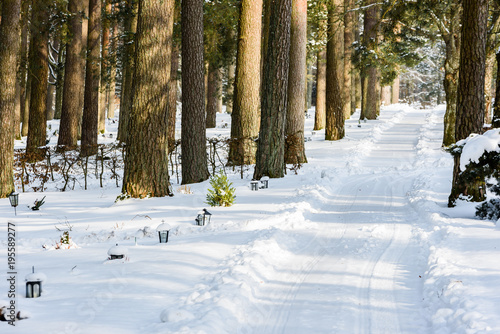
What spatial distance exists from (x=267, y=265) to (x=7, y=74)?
8.82 metres

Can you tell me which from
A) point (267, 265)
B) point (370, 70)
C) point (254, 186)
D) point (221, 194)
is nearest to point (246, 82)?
point (254, 186)

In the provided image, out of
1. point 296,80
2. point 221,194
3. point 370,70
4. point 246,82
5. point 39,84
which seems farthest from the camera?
point 370,70

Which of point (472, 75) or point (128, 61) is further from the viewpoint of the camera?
point (128, 61)

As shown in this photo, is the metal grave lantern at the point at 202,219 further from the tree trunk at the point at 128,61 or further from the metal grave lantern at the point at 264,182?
the tree trunk at the point at 128,61

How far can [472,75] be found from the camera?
900 centimetres

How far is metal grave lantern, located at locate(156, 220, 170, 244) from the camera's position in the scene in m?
6.78

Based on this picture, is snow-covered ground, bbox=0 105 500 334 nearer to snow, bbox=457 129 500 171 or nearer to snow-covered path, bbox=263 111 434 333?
snow-covered path, bbox=263 111 434 333

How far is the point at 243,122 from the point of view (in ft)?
47.0

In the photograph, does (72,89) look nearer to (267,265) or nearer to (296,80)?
(296,80)

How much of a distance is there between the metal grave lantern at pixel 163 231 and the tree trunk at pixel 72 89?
1389 cm

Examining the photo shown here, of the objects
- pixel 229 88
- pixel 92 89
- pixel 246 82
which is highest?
pixel 229 88

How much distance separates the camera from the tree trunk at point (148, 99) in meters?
9.73

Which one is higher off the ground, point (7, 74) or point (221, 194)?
point (7, 74)

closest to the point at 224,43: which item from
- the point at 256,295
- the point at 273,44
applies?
the point at 273,44
